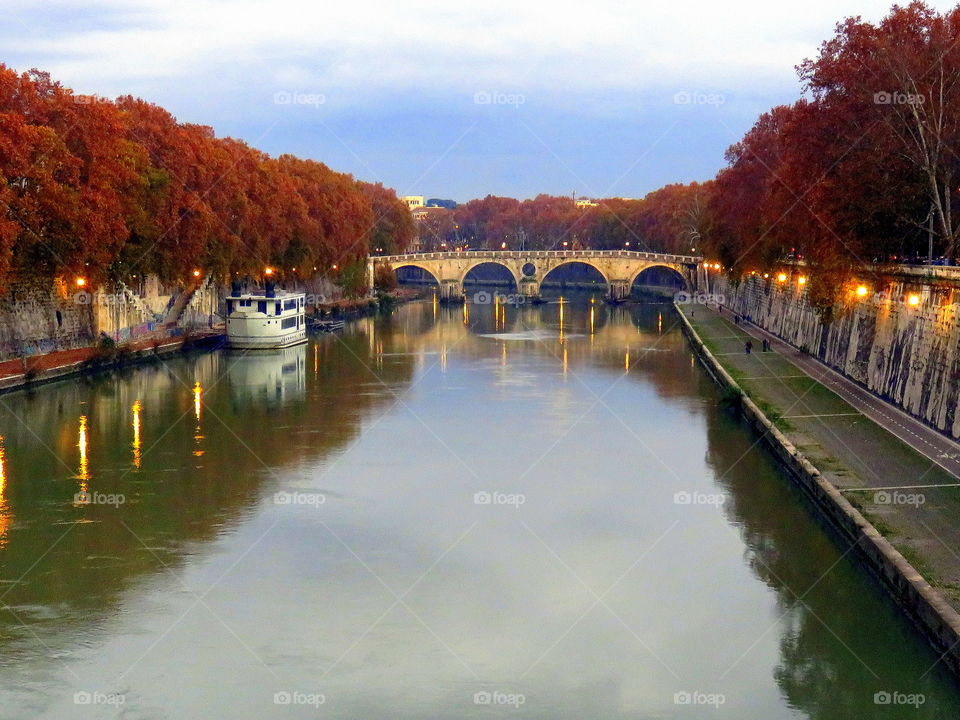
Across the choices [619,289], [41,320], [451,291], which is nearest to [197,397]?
[41,320]

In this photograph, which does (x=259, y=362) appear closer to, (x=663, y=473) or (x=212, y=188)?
(x=212, y=188)

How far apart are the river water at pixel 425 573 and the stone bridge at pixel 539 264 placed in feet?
218

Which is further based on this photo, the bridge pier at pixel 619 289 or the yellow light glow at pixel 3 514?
the bridge pier at pixel 619 289

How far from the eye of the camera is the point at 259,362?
55.5m

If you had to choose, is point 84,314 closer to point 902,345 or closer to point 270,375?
point 270,375

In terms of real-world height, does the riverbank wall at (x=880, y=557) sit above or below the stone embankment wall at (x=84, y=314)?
below

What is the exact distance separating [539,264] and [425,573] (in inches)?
3632

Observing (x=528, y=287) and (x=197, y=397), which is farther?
(x=528, y=287)

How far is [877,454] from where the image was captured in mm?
27312

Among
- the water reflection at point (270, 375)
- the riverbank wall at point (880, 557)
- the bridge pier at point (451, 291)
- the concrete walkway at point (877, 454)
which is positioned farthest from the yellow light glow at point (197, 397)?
the bridge pier at point (451, 291)

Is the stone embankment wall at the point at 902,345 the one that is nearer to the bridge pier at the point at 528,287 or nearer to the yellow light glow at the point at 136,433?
the yellow light glow at the point at 136,433

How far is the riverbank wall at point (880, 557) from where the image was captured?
17.0 m

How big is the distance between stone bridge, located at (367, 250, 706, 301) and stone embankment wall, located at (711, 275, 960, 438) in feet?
180

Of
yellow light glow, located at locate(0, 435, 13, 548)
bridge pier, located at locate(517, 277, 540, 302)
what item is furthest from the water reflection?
bridge pier, located at locate(517, 277, 540, 302)
